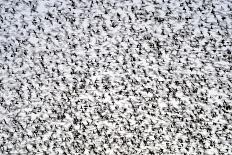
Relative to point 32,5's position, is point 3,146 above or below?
below

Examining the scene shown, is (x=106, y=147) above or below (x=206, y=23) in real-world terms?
below

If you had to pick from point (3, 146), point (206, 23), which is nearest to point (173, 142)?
point (206, 23)

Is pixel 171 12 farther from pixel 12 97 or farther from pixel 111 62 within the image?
pixel 12 97

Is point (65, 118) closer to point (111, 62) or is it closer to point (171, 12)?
point (111, 62)

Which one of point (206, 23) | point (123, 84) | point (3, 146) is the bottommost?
point (3, 146)

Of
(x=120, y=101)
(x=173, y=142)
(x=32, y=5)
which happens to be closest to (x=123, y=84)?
(x=120, y=101)
